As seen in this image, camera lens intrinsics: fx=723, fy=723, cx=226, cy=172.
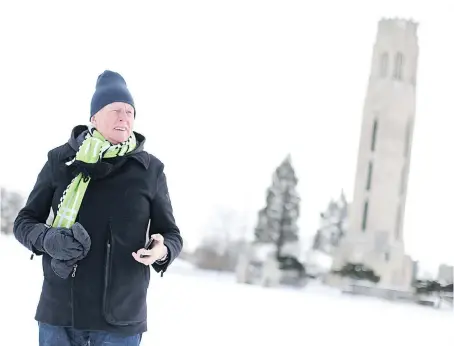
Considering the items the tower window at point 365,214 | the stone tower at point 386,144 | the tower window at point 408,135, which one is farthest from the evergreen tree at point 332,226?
the tower window at point 408,135

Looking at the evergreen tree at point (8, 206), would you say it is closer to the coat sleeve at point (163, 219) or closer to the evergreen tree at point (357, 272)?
the evergreen tree at point (357, 272)

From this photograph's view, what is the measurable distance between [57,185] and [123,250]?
0.54 feet

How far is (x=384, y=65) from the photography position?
6797 millimetres

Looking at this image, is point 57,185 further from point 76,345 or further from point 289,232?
point 289,232

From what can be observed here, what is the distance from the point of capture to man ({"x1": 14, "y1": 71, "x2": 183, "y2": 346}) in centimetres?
122

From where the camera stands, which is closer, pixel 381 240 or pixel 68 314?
pixel 68 314

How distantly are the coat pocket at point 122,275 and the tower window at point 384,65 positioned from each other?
5.86m

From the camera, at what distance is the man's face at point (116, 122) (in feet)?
4.17

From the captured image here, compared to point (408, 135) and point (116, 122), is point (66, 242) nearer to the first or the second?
point (116, 122)

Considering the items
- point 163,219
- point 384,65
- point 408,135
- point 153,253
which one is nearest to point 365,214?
point 408,135

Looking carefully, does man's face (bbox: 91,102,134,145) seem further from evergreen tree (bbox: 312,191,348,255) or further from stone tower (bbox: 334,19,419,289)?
stone tower (bbox: 334,19,419,289)

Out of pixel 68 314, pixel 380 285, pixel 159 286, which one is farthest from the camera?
pixel 380 285

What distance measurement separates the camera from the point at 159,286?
527 cm

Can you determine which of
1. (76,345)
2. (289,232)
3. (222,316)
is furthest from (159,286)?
(76,345)
